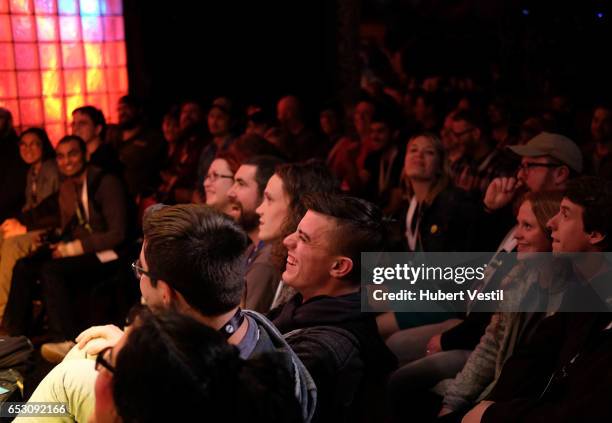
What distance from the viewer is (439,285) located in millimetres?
3684

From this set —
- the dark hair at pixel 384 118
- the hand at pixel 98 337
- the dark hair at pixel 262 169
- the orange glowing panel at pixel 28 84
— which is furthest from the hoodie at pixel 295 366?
the orange glowing panel at pixel 28 84

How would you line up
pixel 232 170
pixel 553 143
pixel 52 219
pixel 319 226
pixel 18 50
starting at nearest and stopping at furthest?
pixel 319 226
pixel 553 143
pixel 232 170
pixel 52 219
pixel 18 50

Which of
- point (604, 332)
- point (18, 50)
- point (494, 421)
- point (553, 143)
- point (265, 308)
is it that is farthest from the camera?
point (18, 50)

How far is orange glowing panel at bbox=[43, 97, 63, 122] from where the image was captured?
235 inches

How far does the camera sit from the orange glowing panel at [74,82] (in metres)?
6.14

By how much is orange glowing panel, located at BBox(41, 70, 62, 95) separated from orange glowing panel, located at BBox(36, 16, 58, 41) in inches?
10.3

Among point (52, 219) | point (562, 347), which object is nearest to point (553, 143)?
point (562, 347)

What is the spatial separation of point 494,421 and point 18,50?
463 centimetres

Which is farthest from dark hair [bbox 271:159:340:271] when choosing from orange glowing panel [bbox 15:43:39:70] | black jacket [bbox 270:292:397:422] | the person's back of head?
orange glowing panel [bbox 15:43:39:70]

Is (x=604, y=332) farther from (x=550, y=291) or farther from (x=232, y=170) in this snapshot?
(x=232, y=170)

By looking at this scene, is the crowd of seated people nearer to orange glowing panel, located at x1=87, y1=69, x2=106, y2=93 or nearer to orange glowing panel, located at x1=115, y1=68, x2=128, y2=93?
orange glowing panel, located at x1=87, y1=69, x2=106, y2=93

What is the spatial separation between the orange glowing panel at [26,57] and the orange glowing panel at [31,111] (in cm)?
25

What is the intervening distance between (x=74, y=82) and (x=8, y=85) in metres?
0.74

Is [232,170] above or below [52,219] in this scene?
above
